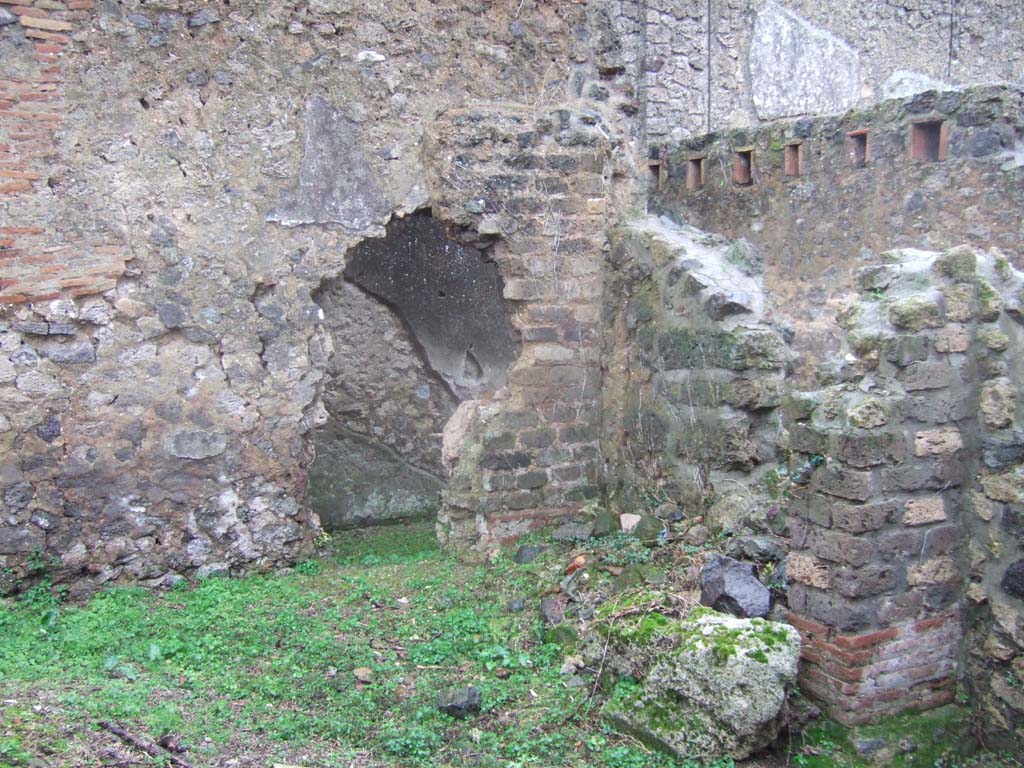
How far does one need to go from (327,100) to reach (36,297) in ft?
6.21

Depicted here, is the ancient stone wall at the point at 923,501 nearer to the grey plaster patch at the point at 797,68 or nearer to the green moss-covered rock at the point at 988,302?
the green moss-covered rock at the point at 988,302

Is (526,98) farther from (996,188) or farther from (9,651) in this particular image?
(9,651)

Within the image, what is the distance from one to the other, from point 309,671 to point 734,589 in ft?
6.07

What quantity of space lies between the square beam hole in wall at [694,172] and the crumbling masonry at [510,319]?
5.74 ft

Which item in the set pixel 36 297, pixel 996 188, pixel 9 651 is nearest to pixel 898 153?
pixel 996 188

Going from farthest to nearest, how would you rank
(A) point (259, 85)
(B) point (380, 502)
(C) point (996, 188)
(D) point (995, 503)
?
(B) point (380, 502), (C) point (996, 188), (A) point (259, 85), (D) point (995, 503)

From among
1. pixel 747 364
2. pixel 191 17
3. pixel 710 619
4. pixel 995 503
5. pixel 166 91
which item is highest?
pixel 191 17

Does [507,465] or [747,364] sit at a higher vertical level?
[747,364]

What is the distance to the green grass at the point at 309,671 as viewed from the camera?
3.41 m

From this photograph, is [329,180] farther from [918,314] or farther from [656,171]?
[656,171]

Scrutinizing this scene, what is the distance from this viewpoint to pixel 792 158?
24.9 feet

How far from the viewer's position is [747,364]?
4938 mm

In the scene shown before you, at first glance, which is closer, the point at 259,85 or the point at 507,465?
the point at 259,85

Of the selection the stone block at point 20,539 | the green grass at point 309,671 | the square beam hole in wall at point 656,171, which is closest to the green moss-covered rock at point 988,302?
the green grass at point 309,671
